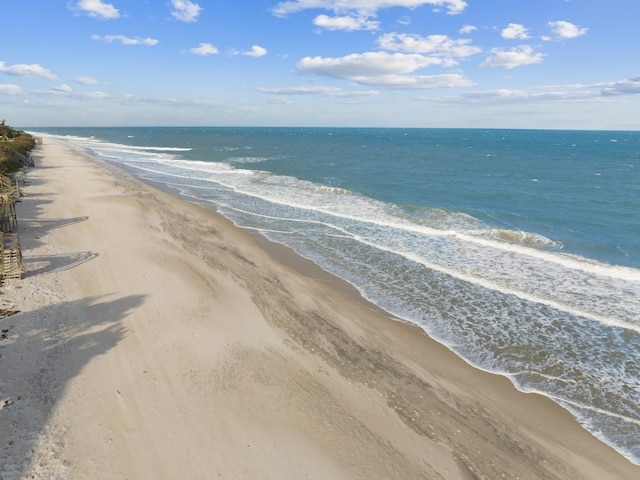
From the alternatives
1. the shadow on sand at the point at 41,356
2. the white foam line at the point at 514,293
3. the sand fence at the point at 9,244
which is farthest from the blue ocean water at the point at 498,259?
the sand fence at the point at 9,244

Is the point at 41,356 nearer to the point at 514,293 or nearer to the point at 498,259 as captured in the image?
the point at 514,293

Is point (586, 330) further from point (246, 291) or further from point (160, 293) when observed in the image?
point (160, 293)

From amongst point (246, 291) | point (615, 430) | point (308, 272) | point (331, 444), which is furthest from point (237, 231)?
point (615, 430)

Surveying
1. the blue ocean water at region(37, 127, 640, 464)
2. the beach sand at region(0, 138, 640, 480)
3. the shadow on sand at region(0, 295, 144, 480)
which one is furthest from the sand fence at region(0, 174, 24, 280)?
the blue ocean water at region(37, 127, 640, 464)

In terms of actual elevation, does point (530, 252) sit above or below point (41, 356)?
below

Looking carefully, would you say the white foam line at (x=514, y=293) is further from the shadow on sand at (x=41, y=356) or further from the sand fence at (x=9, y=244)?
the sand fence at (x=9, y=244)

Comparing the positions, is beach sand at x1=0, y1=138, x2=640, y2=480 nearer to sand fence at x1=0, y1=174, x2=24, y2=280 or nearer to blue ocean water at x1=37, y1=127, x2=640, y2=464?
sand fence at x1=0, y1=174, x2=24, y2=280

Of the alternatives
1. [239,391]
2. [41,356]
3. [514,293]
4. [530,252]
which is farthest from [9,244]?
[530,252]
